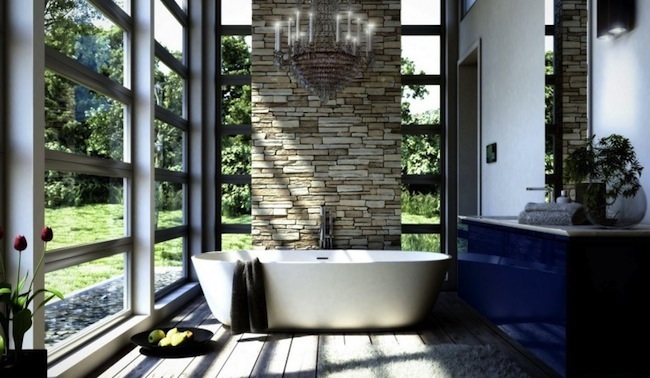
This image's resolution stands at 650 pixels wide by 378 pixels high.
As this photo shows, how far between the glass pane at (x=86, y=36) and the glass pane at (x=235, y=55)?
249cm

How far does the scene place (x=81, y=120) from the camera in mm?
4082

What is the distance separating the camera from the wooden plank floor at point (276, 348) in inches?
157

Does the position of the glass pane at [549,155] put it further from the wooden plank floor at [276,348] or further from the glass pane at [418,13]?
the glass pane at [418,13]

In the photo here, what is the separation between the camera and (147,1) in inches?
202

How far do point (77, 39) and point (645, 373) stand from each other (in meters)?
3.65

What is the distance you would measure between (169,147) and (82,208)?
2.30 m

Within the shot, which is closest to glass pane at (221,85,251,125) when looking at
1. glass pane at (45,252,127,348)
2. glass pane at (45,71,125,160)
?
glass pane at (45,71,125,160)

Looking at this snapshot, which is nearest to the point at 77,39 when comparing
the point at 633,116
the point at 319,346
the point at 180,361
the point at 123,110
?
the point at 123,110

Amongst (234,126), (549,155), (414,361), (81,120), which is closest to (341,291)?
(414,361)

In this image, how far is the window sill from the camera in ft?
11.8

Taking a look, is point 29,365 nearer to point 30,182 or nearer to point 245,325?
point 30,182

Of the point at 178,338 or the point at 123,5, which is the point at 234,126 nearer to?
the point at 123,5

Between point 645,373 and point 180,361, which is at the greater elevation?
point 645,373

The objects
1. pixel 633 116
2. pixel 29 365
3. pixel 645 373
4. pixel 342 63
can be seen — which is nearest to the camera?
pixel 29 365
